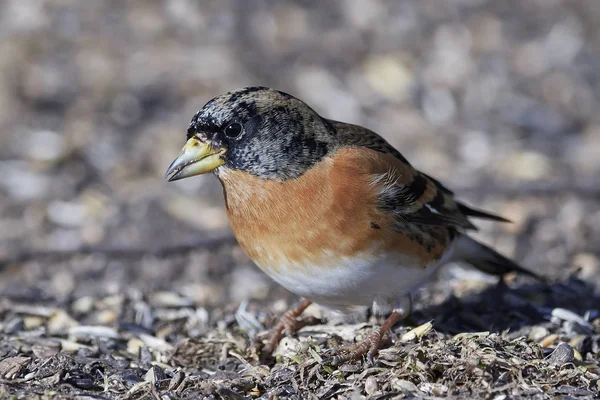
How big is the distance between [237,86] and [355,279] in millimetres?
4223

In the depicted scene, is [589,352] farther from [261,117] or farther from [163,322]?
[163,322]

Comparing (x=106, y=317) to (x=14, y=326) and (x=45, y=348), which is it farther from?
(x=45, y=348)

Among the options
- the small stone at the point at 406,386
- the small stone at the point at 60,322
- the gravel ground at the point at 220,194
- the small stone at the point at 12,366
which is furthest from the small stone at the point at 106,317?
the small stone at the point at 406,386

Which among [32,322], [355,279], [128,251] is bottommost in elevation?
[32,322]

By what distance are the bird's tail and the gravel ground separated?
0.17 metres

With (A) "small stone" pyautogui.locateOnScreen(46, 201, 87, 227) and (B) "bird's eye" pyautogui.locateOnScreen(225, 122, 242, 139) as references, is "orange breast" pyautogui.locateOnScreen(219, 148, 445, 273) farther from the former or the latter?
(A) "small stone" pyautogui.locateOnScreen(46, 201, 87, 227)

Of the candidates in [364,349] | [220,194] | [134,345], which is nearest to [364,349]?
[364,349]

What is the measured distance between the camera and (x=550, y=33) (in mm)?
8367

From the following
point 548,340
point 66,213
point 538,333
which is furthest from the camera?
point 66,213

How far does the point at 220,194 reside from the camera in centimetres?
668

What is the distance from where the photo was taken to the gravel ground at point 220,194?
355cm

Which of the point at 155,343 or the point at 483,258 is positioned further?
the point at 483,258

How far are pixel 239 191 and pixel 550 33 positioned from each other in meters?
5.64

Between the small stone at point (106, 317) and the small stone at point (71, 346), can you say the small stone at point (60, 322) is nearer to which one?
the small stone at point (106, 317)
